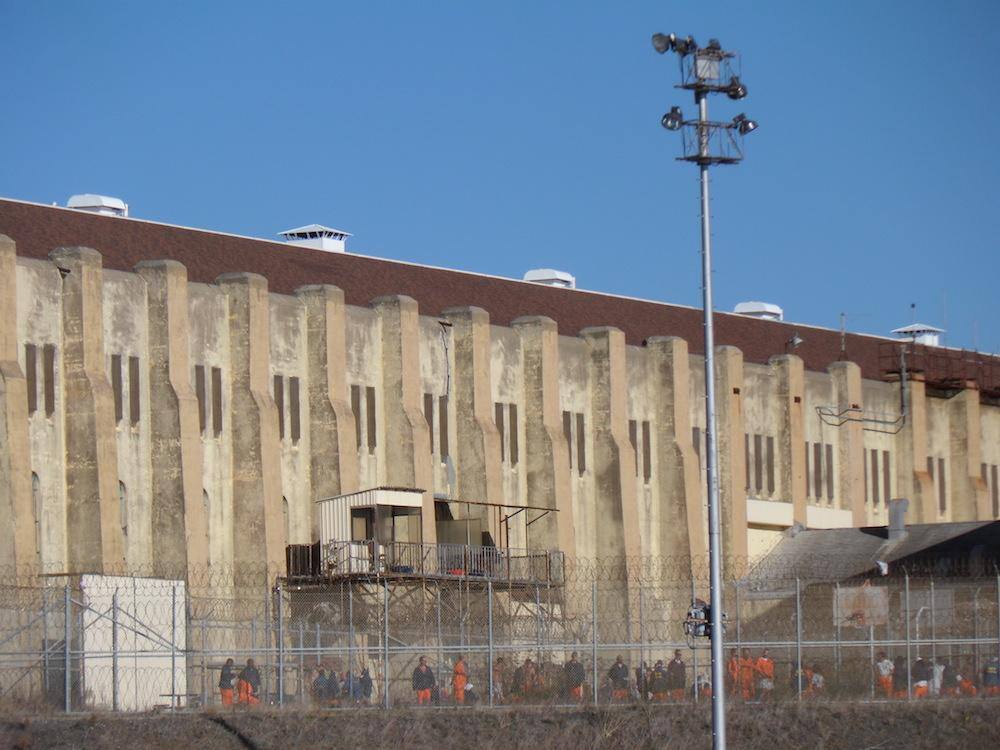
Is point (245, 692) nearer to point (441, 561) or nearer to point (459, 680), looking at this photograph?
point (459, 680)

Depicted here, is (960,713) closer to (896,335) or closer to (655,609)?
(655,609)

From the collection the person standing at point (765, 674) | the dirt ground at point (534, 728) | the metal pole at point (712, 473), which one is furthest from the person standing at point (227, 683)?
the metal pole at point (712, 473)

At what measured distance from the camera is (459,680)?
38938 mm

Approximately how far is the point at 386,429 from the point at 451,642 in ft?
30.2

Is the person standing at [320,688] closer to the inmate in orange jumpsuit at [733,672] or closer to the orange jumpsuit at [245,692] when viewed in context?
the orange jumpsuit at [245,692]

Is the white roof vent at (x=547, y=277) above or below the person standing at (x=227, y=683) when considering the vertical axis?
above

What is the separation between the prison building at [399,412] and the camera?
49.1 meters

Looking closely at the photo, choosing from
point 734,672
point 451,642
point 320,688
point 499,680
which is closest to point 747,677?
point 734,672

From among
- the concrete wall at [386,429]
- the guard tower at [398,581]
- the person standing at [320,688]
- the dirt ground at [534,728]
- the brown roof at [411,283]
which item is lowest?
the dirt ground at [534,728]

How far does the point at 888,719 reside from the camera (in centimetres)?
3497

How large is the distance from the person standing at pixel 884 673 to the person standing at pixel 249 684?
37.3ft

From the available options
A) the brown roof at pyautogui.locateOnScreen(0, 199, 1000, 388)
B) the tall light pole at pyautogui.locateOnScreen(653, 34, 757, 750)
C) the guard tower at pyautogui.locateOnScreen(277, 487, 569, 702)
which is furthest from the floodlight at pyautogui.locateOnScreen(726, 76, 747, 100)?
the brown roof at pyautogui.locateOnScreen(0, 199, 1000, 388)

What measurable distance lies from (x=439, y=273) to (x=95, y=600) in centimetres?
2967

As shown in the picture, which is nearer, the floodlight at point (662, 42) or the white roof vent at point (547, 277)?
the floodlight at point (662, 42)
